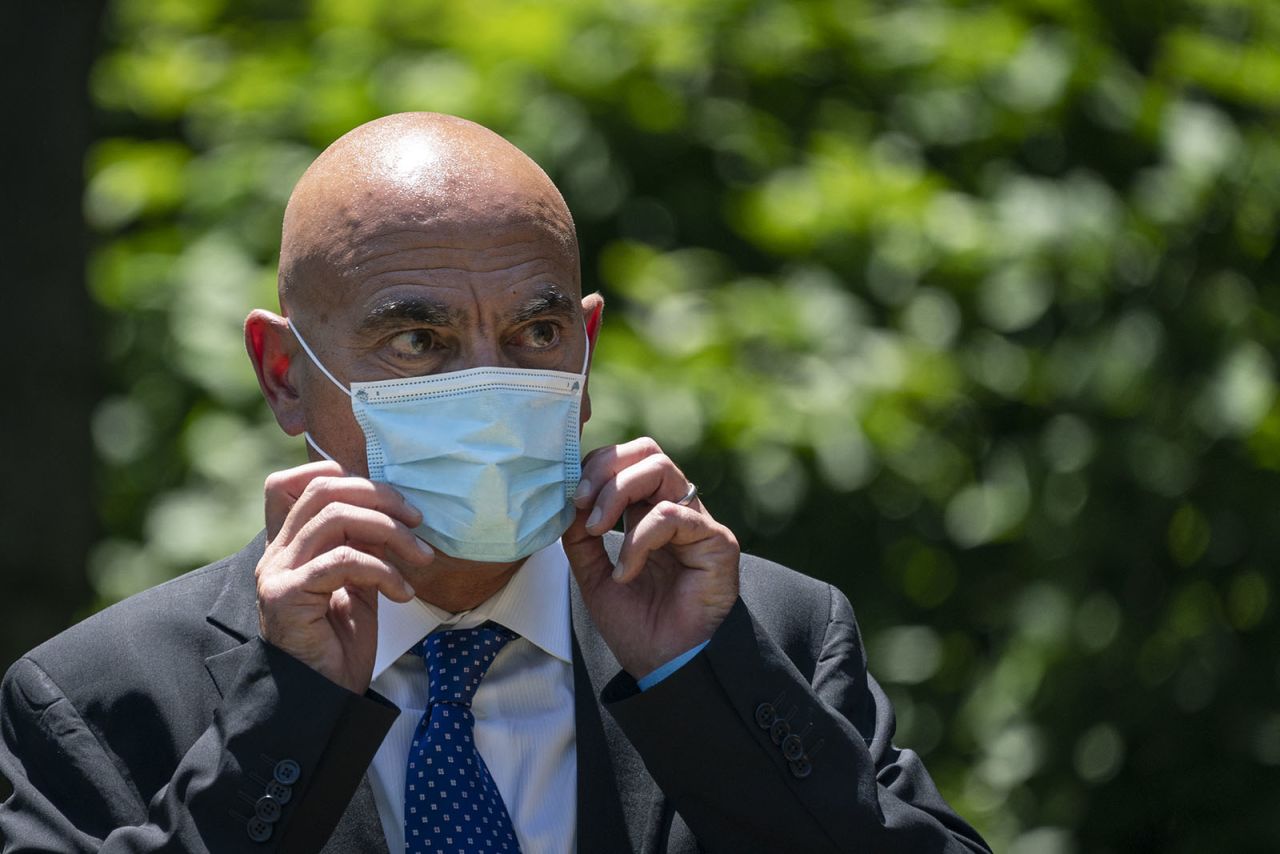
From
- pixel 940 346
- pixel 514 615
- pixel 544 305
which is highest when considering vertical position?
pixel 544 305

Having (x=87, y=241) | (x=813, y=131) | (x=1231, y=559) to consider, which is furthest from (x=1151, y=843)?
(x=87, y=241)

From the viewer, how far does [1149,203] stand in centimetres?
631

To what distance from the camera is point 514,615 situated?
338cm

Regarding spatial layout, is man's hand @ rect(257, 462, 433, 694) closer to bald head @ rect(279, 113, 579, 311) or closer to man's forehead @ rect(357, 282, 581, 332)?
man's forehead @ rect(357, 282, 581, 332)

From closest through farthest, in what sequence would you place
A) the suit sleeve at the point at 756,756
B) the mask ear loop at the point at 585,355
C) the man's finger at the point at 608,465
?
the suit sleeve at the point at 756,756 < the man's finger at the point at 608,465 < the mask ear loop at the point at 585,355

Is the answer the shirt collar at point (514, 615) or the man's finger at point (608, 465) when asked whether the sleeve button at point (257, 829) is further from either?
the man's finger at point (608, 465)

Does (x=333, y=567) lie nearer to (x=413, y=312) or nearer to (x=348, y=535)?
(x=348, y=535)

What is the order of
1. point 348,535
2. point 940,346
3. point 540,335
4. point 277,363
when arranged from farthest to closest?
1. point 940,346
2. point 277,363
3. point 540,335
4. point 348,535

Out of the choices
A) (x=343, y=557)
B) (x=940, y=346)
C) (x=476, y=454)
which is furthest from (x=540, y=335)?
(x=940, y=346)

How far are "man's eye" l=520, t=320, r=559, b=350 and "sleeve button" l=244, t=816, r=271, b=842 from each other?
92 centimetres

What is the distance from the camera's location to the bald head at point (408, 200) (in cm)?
330

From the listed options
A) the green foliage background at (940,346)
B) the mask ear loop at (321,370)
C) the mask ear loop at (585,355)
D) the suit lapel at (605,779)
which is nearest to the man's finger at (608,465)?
the mask ear loop at (585,355)

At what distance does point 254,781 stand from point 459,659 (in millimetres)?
499

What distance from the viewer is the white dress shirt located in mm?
3234
